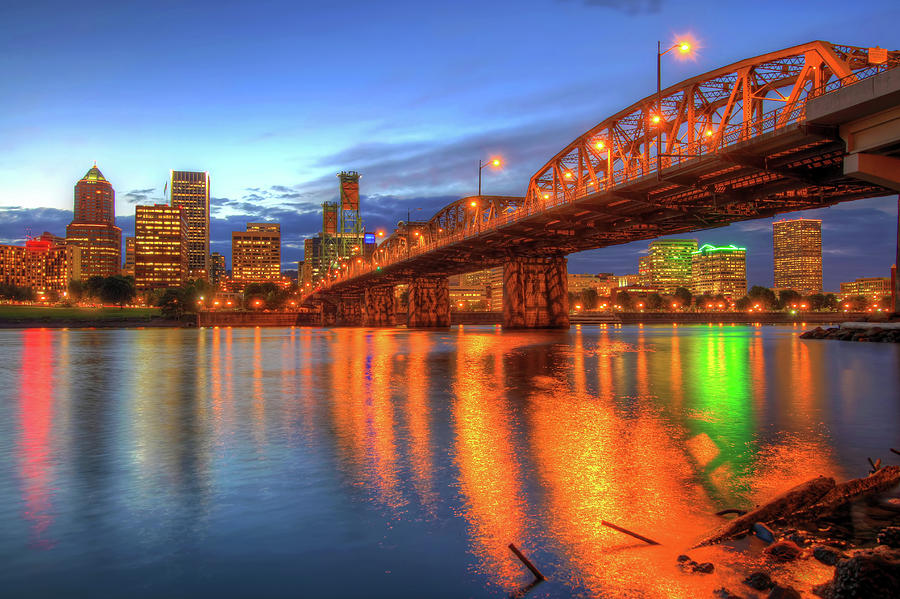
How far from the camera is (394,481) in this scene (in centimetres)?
778

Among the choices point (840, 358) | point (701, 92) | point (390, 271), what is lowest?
point (840, 358)

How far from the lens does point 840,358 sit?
1246 inches

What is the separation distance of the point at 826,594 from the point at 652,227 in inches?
2653

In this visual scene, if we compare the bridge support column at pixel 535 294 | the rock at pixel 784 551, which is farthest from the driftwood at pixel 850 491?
the bridge support column at pixel 535 294

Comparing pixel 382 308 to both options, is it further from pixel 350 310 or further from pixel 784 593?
pixel 784 593

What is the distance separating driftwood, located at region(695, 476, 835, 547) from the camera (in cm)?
570

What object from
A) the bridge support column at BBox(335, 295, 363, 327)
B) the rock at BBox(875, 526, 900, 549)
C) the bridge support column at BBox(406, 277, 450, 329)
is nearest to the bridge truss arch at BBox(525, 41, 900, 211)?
the rock at BBox(875, 526, 900, 549)

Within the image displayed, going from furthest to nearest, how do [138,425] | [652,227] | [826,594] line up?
[652,227] → [138,425] → [826,594]

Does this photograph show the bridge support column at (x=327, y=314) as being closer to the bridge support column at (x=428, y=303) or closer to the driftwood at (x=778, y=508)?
the bridge support column at (x=428, y=303)

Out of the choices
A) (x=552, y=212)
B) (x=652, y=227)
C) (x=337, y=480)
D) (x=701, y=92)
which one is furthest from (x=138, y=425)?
(x=652, y=227)

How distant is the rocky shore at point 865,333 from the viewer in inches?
1785

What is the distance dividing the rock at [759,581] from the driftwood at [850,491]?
1.69 m

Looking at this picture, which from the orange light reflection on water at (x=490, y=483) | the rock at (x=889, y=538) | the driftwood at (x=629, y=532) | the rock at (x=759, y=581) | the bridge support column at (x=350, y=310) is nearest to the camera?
the rock at (x=759, y=581)

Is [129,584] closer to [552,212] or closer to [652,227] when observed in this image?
[552,212]
